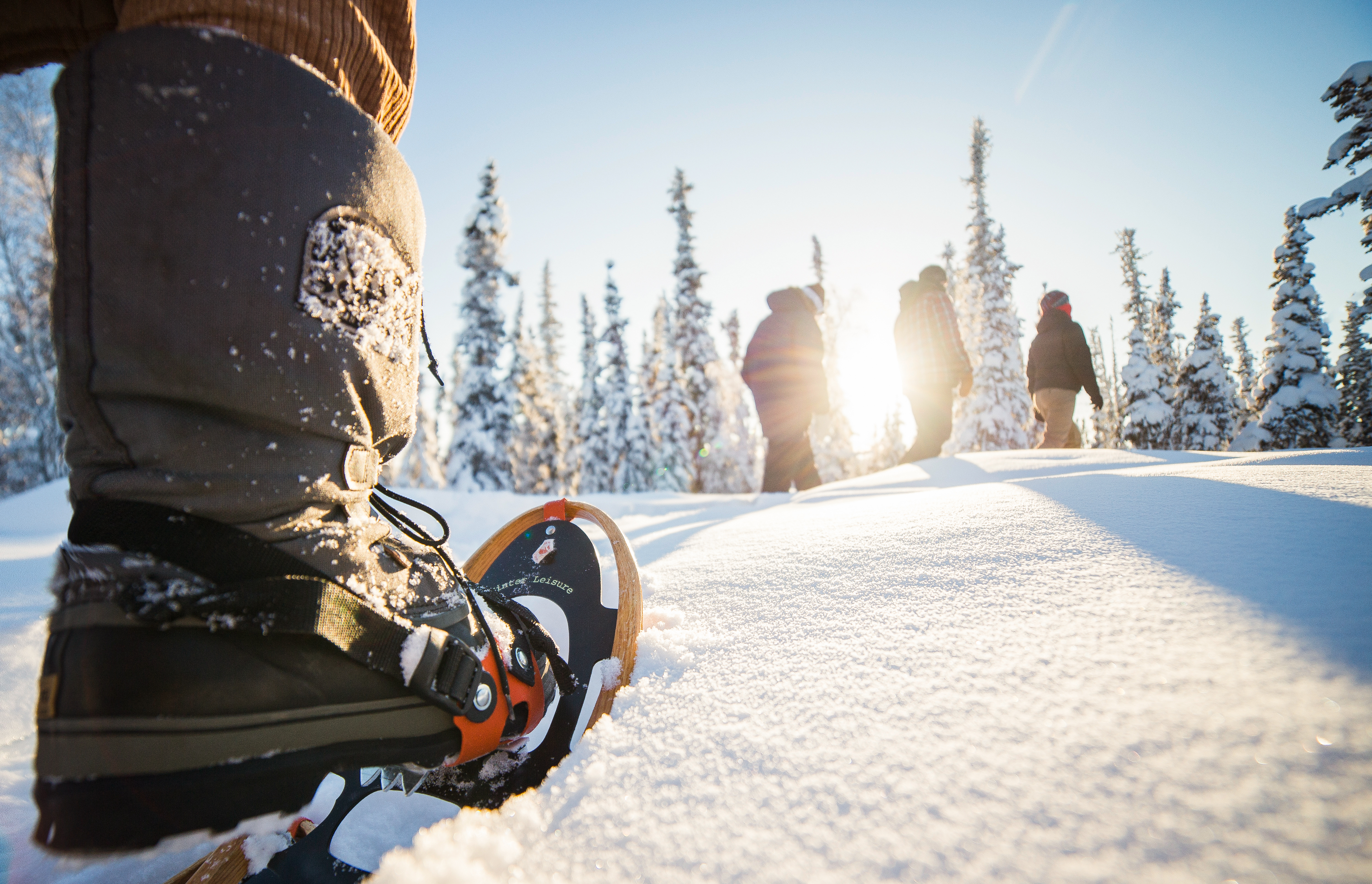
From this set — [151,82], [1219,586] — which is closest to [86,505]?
[151,82]

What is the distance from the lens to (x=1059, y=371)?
491cm

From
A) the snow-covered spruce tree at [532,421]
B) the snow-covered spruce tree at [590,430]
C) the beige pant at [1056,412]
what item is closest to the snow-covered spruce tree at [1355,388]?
the beige pant at [1056,412]

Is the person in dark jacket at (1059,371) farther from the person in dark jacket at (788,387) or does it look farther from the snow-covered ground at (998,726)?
the snow-covered ground at (998,726)

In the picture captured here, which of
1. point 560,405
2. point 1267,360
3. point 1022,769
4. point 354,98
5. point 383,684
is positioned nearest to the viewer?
point 1022,769

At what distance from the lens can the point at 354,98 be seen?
684mm

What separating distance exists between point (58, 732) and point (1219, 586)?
3.84 ft

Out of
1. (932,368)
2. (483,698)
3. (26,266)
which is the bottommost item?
(483,698)

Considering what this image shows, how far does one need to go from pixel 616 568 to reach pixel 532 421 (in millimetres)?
17325

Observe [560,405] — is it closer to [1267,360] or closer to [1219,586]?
[1267,360]

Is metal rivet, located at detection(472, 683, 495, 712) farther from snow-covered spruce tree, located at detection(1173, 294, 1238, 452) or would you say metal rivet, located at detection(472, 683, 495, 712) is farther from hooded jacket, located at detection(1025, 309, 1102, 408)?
snow-covered spruce tree, located at detection(1173, 294, 1238, 452)

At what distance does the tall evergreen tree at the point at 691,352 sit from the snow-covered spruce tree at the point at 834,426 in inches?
126

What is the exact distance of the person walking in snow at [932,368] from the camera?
4898 mm

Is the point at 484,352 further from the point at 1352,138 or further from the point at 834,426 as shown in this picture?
the point at 1352,138

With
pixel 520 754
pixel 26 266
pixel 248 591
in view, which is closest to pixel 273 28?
pixel 248 591
